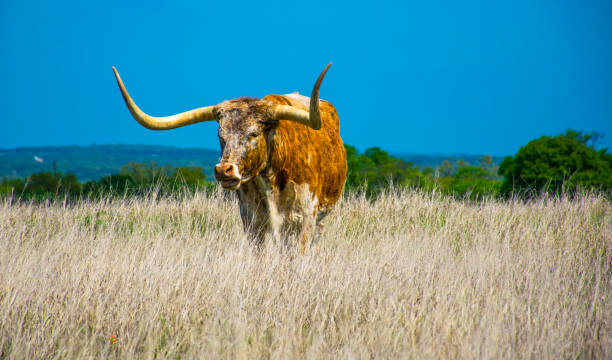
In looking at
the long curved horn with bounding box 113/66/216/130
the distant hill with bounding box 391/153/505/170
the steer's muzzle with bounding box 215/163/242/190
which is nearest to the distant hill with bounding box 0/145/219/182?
the distant hill with bounding box 391/153/505/170

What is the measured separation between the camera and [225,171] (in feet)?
15.6

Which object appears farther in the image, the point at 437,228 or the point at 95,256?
the point at 437,228

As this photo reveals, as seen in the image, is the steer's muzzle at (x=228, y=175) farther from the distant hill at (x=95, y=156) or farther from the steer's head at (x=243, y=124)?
the distant hill at (x=95, y=156)

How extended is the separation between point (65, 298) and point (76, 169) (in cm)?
5093

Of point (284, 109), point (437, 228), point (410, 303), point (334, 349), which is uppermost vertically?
point (284, 109)

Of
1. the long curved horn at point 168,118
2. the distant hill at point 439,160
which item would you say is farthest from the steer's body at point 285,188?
the distant hill at point 439,160

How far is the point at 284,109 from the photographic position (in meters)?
5.42

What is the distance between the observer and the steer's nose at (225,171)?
4727 mm

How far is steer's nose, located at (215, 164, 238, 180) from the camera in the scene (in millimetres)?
4727

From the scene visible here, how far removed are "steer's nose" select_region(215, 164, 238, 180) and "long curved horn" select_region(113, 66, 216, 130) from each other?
1.01 metres

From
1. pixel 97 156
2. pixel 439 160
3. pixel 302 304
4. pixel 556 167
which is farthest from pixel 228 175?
pixel 439 160

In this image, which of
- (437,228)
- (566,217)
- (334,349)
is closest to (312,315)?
(334,349)

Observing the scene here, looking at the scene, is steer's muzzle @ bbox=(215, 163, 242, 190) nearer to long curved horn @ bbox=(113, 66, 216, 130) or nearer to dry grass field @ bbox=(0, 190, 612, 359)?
dry grass field @ bbox=(0, 190, 612, 359)

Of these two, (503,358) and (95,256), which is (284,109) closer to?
(95,256)
